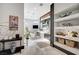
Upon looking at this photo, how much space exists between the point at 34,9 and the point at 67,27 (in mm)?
763

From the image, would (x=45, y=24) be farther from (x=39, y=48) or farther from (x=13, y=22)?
(x=13, y=22)

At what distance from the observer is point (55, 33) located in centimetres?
232

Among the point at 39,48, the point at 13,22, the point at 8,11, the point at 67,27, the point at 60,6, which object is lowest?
the point at 39,48

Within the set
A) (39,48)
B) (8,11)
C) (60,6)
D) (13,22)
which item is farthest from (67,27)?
(8,11)

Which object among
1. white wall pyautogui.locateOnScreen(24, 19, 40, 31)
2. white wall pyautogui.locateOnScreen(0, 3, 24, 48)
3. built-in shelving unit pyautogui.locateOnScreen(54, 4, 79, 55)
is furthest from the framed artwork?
built-in shelving unit pyautogui.locateOnScreen(54, 4, 79, 55)

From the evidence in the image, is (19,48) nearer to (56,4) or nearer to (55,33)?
(55,33)

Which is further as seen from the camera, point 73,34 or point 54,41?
point 54,41

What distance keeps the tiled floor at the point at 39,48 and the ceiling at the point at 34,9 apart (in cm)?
54

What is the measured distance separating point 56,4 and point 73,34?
27.4 inches

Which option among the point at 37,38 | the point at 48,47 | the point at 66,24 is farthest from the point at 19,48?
the point at 66,24

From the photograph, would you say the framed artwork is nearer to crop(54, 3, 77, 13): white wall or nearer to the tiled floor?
the tiled floor

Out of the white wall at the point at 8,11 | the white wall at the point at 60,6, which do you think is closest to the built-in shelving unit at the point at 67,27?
the white wall at the point at 60,6

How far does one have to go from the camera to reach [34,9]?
225cm

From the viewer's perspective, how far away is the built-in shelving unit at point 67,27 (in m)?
2.09
